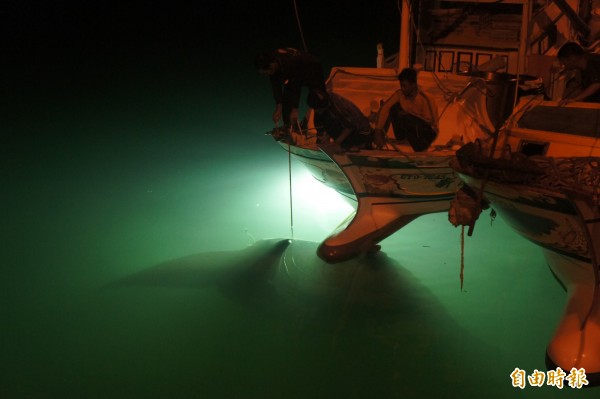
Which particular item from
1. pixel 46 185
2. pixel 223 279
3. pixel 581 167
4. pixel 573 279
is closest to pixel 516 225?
pixel 573 279

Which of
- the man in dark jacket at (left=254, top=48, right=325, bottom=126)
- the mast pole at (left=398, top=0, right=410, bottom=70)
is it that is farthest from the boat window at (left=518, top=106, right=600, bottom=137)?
the mast pole at (left=398, top=0, right=410, bottom=70)

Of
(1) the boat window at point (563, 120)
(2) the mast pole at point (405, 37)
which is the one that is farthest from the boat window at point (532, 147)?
(2) the mast pole at point (405, 37)

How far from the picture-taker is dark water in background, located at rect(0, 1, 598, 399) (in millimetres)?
3127

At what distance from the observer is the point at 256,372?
3172mm

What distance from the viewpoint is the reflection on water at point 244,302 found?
3.12 meters

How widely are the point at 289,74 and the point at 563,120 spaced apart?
182 centimetres

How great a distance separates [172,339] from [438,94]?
110 inches

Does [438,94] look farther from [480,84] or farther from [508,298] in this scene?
[508,298]

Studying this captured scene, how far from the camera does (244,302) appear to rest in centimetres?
398

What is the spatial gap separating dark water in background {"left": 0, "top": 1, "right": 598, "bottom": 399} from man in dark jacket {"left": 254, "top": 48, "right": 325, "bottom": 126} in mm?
1269

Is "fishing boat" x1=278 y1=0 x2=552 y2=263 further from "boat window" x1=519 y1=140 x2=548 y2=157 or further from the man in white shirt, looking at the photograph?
"boat window" x1=519 y1=140 x2=548 y2=157

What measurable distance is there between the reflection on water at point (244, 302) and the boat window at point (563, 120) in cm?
125

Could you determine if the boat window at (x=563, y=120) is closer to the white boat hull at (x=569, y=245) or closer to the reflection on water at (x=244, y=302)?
the white boat hull at (x=569, y=245)

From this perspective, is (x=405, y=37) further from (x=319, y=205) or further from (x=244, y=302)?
(x=244, y=302)
